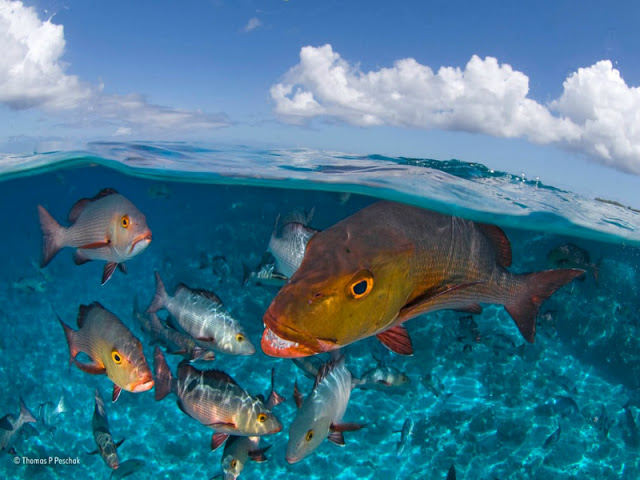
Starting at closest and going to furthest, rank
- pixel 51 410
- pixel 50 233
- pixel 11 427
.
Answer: pixel 50 233
pixel 11 427
pixel 51 410

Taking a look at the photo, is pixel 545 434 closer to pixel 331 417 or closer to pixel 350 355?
pixel 350 355

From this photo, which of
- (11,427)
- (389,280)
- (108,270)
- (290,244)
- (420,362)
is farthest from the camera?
(420,362)

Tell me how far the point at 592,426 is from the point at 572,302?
4158 millimetres

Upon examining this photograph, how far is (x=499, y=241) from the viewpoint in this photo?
8.57 ft

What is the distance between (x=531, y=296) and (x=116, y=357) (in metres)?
3.91

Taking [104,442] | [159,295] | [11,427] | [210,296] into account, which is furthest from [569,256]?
[11,427]

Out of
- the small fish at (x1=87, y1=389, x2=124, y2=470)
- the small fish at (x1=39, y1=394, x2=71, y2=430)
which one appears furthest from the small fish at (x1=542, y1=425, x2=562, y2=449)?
the small fish at (x1=39, y1=394, x2=71, y2=430)

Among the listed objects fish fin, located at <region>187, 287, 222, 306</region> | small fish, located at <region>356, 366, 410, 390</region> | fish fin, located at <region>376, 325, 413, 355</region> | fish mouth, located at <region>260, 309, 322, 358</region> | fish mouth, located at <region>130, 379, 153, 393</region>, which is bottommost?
small fish, located at <region>356, 366, 410, 390</region>

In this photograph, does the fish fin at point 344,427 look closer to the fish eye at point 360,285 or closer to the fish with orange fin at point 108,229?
the fish with orange fin at point 108,229

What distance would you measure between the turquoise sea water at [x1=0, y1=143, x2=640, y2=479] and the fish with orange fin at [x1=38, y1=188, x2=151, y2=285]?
4.33 m

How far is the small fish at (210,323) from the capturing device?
16.4 ft

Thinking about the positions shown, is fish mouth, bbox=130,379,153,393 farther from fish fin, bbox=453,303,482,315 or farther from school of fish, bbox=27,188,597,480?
fish fin, bbox=453,303,482,315

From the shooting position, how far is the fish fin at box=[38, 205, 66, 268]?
497 centimetres

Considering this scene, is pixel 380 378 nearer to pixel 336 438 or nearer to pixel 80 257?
pixel 336 438
